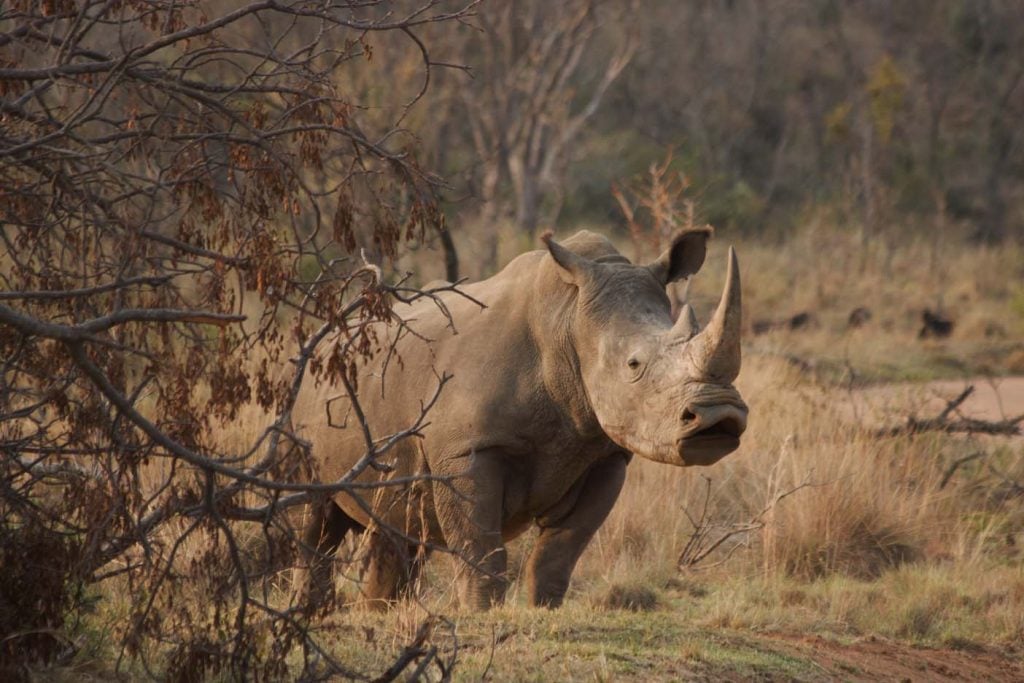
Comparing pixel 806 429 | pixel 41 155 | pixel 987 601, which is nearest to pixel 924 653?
pixel 987 601

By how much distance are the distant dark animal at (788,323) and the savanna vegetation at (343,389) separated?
0.06 meters

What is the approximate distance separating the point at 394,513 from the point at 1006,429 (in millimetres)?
5397

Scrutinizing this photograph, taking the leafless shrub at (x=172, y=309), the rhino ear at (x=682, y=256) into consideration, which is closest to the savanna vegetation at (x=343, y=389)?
the leafless shrub at (x=172, y=309)

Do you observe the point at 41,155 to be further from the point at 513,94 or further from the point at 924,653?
the point at 513,94

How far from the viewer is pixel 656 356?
6.20m

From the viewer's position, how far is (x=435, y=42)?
20641 mm

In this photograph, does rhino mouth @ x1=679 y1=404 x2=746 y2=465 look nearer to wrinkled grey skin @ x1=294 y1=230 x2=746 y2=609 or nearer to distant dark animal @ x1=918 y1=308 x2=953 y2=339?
wrinkled grey skin @ x1=294 y1=230 x2=746 y2=609

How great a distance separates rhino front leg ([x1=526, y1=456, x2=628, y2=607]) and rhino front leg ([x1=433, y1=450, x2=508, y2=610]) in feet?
0.66

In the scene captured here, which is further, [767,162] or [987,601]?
→ [767,162]

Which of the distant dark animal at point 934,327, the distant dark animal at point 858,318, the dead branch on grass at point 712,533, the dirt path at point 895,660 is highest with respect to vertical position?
the distant dark animal at point 858,318

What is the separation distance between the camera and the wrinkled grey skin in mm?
6371

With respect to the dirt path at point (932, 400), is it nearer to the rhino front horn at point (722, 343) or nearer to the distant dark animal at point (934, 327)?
the distant dark animal at point (934, 327)

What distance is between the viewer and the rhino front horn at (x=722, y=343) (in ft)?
18.7

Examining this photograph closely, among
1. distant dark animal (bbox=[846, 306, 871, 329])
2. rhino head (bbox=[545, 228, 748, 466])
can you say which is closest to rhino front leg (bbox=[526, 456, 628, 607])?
rhino head (bbox=[545, 228, 748, 466])
